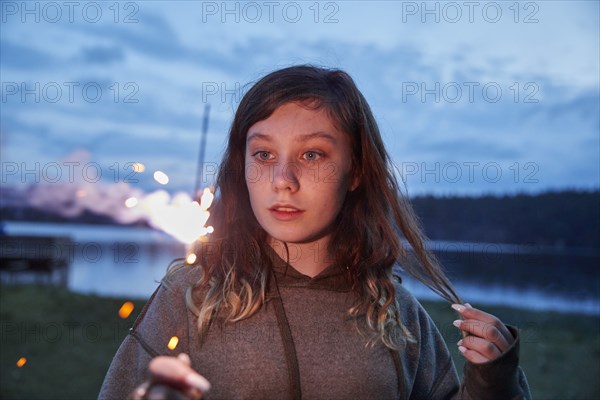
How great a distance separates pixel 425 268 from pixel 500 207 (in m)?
27.9

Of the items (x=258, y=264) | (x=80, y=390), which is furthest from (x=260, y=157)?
(x=80, y=390)

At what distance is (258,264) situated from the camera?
274 centimetres

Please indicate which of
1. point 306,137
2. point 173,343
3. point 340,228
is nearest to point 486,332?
point 340,228

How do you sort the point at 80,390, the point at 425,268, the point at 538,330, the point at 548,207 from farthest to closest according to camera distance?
the point at 548,207, the point at 538,330, the point at 80,390, the point at 425,268

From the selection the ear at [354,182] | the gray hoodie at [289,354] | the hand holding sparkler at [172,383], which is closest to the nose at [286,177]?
the gray hoodie at [289,354]

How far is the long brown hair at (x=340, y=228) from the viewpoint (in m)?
2.67

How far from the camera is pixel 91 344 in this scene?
8.88 meters

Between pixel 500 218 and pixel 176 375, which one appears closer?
pixel 176 375

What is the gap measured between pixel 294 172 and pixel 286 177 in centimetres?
7

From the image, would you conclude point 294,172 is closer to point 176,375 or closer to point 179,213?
point 179,213

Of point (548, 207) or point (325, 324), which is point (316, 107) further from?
point (548, 207)

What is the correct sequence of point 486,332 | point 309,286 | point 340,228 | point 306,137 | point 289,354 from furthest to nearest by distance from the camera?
point 340,228 → point 309,286 → point 306,137 → point 289,354 → point 486,332

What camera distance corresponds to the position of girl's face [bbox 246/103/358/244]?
8.42 ft

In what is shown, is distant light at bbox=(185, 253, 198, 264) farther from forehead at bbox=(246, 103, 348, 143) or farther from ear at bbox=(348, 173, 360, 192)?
ear at bbox=(348, 173, 360, 192)
